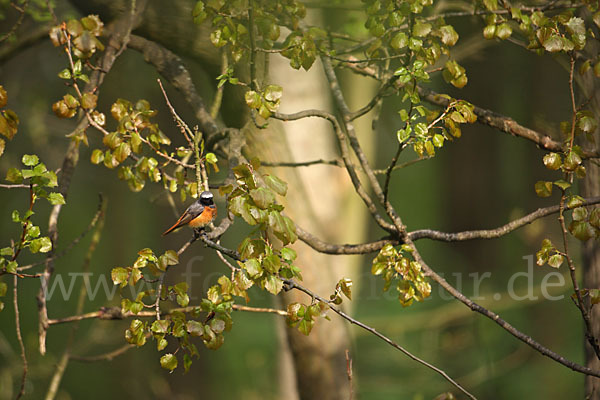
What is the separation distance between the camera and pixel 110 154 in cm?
258

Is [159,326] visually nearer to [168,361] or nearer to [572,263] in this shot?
[168,361]

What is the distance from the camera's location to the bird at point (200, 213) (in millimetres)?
2291

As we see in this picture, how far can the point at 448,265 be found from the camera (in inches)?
491

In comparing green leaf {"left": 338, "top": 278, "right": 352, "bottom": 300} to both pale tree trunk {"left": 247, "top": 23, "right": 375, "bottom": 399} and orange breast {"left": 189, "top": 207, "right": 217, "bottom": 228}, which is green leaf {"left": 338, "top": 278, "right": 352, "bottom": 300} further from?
pale tree trunk {"left": 247, "top": 23, "right": 375, "bottom": 399}

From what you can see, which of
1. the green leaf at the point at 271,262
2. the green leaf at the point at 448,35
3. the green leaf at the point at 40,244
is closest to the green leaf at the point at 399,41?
the green leaf at the point at 448,35

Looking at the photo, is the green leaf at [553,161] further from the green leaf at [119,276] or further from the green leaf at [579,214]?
the green leaf at [119,276]

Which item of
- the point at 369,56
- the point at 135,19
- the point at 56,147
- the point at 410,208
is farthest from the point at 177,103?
the point at 410,208

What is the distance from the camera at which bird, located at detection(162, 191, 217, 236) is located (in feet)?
7.52

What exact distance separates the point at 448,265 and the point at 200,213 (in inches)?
428

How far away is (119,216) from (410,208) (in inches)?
479

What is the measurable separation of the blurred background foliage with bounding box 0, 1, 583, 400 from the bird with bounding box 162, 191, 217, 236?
398cm

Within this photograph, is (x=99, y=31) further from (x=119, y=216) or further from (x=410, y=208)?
(x=410, y=208)

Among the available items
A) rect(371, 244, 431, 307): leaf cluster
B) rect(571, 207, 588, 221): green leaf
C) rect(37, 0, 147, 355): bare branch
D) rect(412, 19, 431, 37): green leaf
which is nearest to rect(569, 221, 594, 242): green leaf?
rect(571, 207, 588, 221): green leaf

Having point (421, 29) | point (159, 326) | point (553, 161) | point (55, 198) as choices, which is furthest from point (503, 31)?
point (55, 198)
